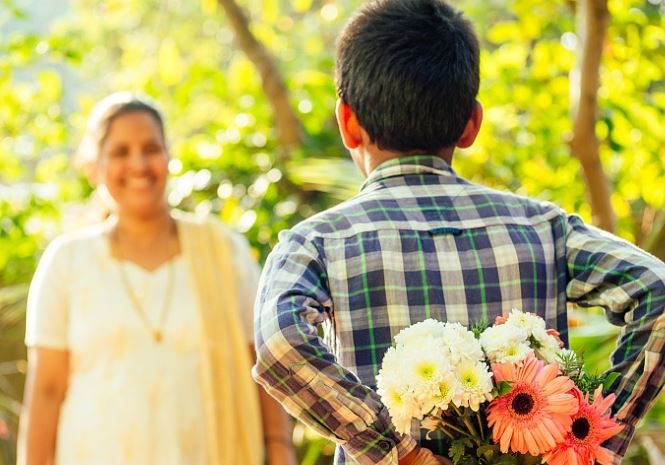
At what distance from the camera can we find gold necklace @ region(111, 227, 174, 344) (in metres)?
3.54

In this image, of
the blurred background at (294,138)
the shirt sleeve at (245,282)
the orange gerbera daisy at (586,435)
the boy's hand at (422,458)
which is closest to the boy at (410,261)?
the boy's hand at (422,458)

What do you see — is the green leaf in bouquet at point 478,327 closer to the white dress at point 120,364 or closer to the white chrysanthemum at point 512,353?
the white chrysanthemum at point 512,353

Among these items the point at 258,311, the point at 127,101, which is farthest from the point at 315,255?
the point at 127,101

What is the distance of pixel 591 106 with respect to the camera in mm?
3863

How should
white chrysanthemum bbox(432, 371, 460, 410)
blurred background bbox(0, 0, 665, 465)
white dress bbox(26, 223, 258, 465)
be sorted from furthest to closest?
blurred background bbox(0, 0, 665, 465)
white dress bbox(26, 223, 258, 465)
white chrysanthemum bbox(432, 371, 460, 410)

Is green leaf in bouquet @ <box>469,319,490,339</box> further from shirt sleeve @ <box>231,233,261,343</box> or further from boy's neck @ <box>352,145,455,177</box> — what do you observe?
shirt sleeve @ <box>231,233,261,343</box>

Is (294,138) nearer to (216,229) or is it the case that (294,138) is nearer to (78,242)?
(216,229)

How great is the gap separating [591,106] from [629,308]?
2.05m

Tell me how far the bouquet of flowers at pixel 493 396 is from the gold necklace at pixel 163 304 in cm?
186

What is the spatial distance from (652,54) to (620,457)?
119 inches

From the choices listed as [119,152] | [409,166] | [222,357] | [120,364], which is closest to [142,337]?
[120,364]

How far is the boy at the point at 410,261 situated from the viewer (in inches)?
71.1

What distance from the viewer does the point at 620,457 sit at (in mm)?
1945

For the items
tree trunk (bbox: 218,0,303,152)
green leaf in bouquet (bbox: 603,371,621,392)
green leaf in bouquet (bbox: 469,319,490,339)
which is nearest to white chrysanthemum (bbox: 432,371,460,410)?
green leaf in bouquet (bbox: 469,319,490,339)
